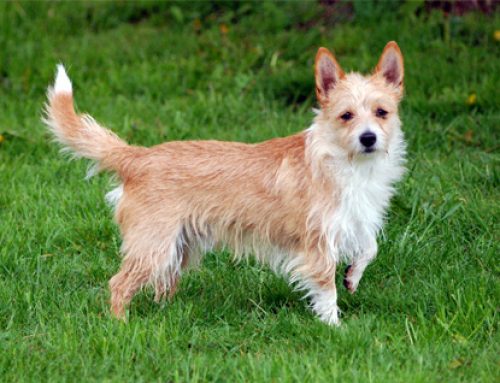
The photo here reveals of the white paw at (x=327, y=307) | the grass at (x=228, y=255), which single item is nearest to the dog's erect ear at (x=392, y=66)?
the grass at (x=228, y=255)

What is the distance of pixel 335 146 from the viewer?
525cm

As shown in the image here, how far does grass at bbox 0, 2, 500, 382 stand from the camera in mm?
4770

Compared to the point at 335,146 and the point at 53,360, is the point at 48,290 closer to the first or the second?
the point at 53,360

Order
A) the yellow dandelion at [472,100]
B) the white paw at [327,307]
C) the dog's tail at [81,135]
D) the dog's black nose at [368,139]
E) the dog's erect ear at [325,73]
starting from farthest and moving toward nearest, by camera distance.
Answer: the yellow dandelion at [472,100], the dog's tail at [81,135], the dog's erect ear at [325,73], the white paw at [327,307], the dog's black nose at [368,139]

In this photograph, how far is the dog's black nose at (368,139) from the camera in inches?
200

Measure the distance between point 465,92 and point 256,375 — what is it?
4.54 metres

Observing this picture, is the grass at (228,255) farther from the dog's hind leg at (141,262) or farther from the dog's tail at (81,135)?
the dog's tail at (81,135)

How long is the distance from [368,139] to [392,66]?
58 cm

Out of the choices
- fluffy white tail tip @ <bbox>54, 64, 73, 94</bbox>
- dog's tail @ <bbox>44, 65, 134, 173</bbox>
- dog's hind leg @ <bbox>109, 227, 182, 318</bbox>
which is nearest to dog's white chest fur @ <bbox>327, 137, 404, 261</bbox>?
dog's hind leg @ <bbox>109, 227, 182, 318</bbox>

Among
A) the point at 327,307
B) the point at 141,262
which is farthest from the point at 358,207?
the point at 141,262

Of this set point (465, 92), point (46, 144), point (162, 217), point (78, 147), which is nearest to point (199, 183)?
point (162, 217)

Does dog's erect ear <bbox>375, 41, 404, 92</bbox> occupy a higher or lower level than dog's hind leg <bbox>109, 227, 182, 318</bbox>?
higher

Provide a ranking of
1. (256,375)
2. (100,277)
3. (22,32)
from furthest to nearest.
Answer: (22,32) → (100,277) → (256,375)

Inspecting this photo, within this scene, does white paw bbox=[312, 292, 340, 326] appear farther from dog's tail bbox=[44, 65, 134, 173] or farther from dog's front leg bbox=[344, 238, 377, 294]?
dog's tail bbox=[44, 65, 134, 173]
